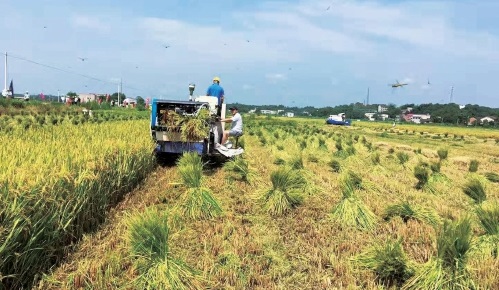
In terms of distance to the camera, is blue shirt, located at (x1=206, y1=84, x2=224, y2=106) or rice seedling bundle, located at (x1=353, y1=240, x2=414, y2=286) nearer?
rice seedling bundle, located at (x1=353, y1=240, x2=414, y2=286)

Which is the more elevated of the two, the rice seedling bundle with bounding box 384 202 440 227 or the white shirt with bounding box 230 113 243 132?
the white shirt with bounding box 230 113 243 132

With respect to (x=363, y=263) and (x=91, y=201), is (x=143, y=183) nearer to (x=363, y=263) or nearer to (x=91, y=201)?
(x=91, y=201)

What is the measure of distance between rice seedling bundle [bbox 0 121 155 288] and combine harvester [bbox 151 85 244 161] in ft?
9.23

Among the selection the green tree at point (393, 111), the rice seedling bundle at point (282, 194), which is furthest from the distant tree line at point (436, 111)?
the rice seedling bundle at point (282, 194)

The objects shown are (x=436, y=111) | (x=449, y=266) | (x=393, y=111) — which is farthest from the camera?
(x=393, y=111)

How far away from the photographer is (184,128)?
901 cm

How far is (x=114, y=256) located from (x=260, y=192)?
125 inches

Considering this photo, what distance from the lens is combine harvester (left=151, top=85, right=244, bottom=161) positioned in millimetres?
9148

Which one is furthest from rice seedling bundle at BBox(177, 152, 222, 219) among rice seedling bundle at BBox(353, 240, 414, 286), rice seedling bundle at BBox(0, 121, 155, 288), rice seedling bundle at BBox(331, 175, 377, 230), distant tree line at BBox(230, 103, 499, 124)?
distant tree line at BBox(230, 103, 499, 124)

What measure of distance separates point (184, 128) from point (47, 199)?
17.3 feet

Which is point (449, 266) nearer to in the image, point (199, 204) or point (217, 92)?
point (199, 204)

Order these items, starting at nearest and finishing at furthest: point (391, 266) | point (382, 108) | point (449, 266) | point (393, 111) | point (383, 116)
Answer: point (449, 266) < point (391, 266) < point (383, 116) < point (393, 111) < point (382, 108)

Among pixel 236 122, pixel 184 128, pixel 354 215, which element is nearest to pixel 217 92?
pixel 236 122

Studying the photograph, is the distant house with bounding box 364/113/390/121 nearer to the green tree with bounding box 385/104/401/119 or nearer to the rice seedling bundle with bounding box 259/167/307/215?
the green tree with bounding box 385/104/401/119
